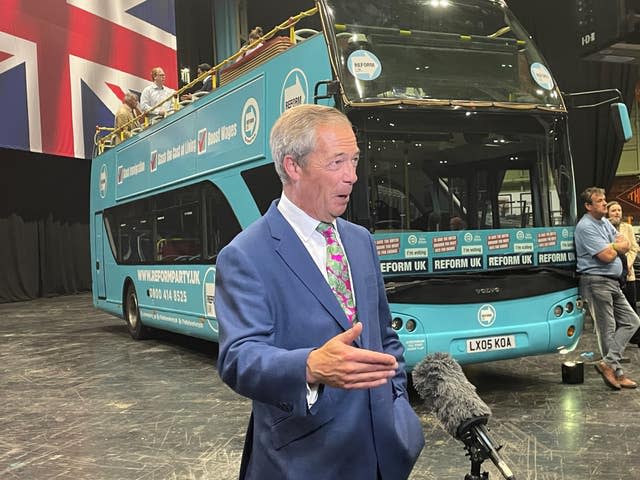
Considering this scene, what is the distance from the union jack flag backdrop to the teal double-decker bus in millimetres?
7958

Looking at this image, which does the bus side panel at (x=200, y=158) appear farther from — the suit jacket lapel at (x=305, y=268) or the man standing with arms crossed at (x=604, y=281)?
the suit jacket lapel at (x=305, y=268)

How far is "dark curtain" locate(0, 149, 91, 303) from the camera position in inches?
737

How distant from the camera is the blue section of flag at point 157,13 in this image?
50.8ft

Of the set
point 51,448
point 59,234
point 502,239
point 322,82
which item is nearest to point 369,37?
point 322,82

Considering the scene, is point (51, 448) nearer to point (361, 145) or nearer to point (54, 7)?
point (361, 145)

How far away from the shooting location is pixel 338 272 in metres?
1.67

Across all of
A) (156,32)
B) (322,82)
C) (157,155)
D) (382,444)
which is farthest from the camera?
(156,32)

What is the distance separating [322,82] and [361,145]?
1.84 feet

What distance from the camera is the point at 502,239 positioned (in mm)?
5359

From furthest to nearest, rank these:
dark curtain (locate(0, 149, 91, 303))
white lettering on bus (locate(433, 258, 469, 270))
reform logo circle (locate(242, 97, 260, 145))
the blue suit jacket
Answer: dark curtain (locate(0, 149, 91, 303)) → reform logo circle (locate(242, 97, 260, 145)) → white lettering on bus (locate(433, 258, 469, 270)) → the blue suit jacket

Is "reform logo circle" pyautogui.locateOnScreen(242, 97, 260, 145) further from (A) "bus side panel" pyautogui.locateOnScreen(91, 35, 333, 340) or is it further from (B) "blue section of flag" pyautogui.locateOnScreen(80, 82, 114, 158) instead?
(B) "blue section of flag" pyautogui.locateOnScreen(80, 82, 114, 158)

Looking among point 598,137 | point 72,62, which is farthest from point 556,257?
point 72,62

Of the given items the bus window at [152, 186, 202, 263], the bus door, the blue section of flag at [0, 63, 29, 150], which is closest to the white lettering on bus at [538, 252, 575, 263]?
the bus window at [152, 186, 202, 263]

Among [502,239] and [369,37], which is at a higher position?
[369,37]
